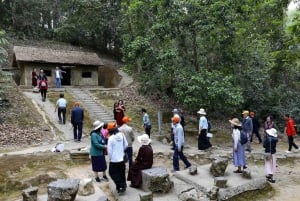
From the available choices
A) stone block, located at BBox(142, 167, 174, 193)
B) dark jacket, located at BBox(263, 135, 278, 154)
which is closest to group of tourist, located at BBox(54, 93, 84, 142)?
stone block, located at BBox(142, 167, 174, 193)

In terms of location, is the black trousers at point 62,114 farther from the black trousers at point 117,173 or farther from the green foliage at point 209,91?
the black trousers at point 117,173

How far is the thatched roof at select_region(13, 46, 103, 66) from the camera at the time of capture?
1023 inches

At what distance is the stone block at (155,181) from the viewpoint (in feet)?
29.2

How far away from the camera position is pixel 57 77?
2478 cm

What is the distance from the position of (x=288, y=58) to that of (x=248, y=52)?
901cm

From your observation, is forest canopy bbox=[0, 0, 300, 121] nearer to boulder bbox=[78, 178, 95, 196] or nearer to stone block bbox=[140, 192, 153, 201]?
stone block bbox=[140, 192, 153, 201]

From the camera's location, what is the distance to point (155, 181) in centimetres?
891

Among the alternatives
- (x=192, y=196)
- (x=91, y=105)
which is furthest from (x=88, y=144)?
(x=192, y=196)

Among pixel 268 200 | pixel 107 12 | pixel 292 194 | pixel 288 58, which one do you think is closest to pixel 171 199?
pixel 268 200

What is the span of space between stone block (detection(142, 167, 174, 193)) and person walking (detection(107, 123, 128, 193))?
1.94ft

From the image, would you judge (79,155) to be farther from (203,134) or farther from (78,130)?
(203,134)

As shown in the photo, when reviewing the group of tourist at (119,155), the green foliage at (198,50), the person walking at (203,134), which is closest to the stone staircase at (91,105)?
the green foliage at (198,50)

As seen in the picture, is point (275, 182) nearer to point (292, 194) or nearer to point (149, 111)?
point (292, 194)

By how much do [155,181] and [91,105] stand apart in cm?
1347
